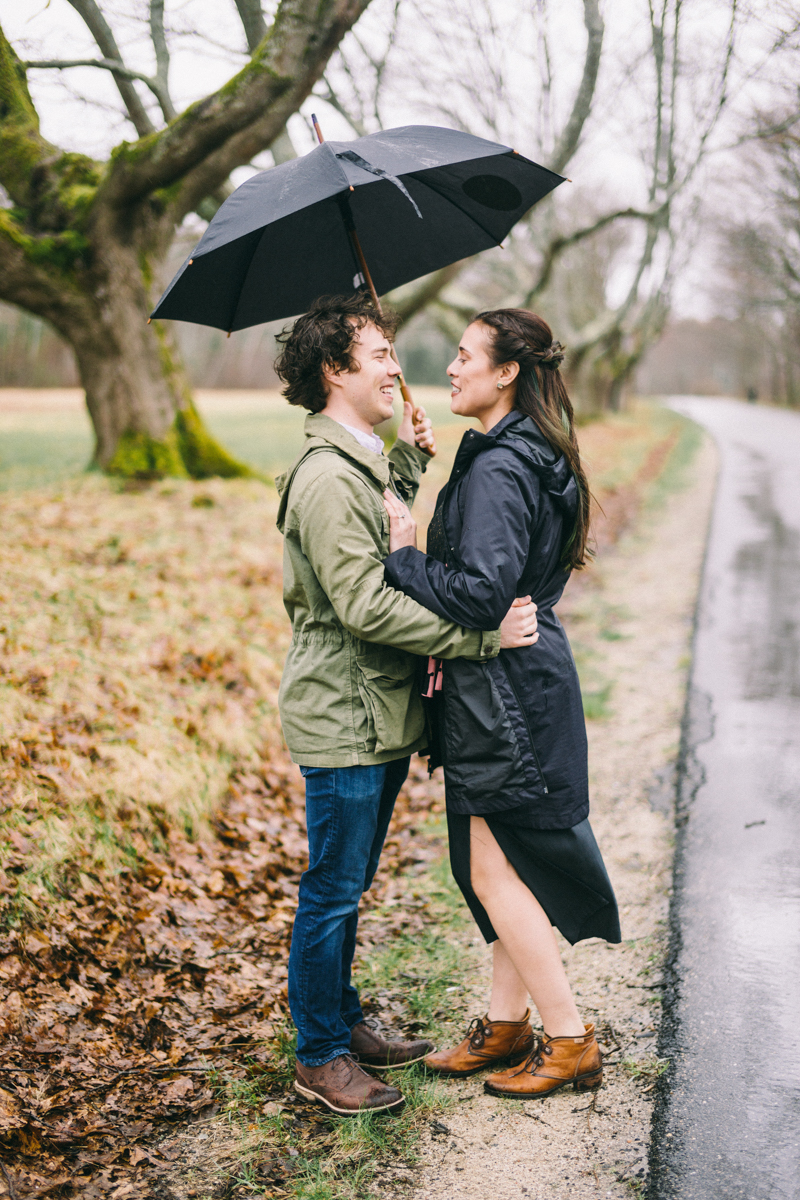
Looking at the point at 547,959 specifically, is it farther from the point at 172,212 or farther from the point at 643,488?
the point at 643,488

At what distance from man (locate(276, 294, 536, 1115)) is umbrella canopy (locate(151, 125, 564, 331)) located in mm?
354

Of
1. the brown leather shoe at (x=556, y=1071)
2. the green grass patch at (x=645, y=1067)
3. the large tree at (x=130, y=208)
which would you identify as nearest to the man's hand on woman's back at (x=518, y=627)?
the brown leather shoe at (x=556, y=1071)

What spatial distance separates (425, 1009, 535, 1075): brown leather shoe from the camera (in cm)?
300

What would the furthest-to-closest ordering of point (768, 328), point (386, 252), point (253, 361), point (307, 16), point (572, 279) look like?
point (768, 328)
point (253, 361)
point (572, 279)
point (307, 16)
point (386, 252)

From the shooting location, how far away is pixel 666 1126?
8.60 ft

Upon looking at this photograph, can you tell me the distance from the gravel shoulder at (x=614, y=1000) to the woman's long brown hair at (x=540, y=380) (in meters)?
1.66

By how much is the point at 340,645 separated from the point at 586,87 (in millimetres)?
10285

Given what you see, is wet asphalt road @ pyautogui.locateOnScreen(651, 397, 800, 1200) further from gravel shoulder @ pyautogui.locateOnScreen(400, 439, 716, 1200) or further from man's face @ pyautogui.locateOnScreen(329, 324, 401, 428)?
man's face @ pyautogui.locateOnScreen(329, 324, 401, 428)

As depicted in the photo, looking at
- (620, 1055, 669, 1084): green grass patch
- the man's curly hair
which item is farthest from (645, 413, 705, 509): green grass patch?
the man's curly hair

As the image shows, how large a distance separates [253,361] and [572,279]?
22295 millimetres

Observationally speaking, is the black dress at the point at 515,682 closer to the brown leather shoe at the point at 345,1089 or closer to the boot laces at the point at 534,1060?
the boot laces at the point at 534,1060

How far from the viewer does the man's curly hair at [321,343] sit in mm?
2699

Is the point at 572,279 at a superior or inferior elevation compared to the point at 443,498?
superior

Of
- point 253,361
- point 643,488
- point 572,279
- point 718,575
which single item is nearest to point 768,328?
point 572,279
